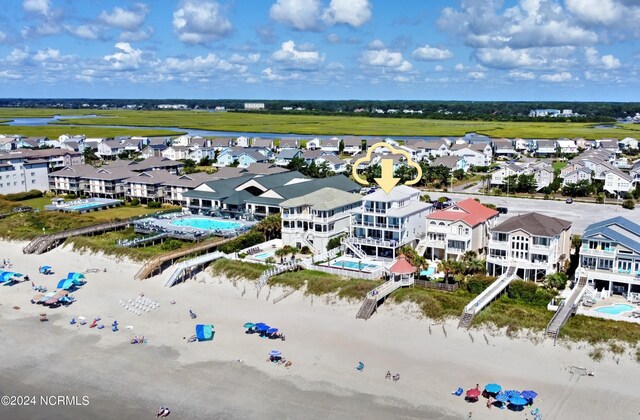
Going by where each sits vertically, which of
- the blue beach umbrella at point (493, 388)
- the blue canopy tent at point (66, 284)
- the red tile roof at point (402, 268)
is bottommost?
the blue beach umbrella at point (493, 388)

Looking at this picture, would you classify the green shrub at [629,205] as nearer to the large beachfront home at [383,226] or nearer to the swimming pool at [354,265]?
the large beachfront home at [383,226]

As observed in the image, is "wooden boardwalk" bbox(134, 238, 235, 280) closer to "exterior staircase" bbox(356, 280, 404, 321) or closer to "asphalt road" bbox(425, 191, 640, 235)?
"exterior staircase" bbox(356, 280, 404, 321)

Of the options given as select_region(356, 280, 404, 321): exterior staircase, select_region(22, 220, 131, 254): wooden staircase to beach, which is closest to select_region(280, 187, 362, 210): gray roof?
select_region(356, 280, 404, 321): exterior staircase

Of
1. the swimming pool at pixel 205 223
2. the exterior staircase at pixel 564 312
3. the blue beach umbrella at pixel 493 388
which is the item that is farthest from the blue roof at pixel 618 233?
the swimming pool at pixel 205 223

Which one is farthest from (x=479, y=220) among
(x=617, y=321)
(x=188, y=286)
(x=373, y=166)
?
(x=373, y=166)

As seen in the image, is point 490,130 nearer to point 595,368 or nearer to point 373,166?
point 373,166

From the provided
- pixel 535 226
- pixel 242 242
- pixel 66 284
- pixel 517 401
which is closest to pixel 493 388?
pixel 517 401
